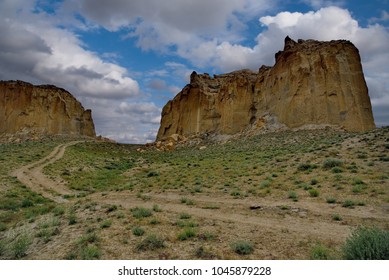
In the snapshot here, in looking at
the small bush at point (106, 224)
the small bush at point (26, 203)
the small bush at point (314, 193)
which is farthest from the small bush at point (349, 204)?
the small bush at point (26, 203)

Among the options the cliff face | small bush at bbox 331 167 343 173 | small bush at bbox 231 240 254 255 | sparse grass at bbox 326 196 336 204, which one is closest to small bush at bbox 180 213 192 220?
small bush at bbox 231 240 254 255

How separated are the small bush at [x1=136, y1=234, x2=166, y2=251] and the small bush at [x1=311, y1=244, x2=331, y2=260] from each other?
3746 mm

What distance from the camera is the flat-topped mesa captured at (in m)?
46.2

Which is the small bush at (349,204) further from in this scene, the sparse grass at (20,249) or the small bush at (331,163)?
the sparse grass at (20,249)

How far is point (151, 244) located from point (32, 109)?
286 feet

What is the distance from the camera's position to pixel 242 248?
809 cm

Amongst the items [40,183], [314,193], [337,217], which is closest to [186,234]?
[337,217]

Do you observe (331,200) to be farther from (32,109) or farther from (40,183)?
(32,109)

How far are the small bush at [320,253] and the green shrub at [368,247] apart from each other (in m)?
0.53

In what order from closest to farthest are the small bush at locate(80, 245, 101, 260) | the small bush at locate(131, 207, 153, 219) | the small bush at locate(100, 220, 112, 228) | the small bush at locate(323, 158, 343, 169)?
the small bush at locate(80, 245, 101, 260)
the small bush at locate(100, 220, 112, 228)
the small bush at locate(131, 207, 153, 219)
the small bush at locate(323, 158, 343, 169)

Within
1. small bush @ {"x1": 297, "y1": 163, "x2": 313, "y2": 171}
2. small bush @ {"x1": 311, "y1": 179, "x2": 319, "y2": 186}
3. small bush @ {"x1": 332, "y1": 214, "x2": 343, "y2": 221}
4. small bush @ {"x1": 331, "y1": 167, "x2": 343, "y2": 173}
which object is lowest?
small bush @ {"x1": 332, "y1": 214, "x2": 343, "y2": 221}

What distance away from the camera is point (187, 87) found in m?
78.9

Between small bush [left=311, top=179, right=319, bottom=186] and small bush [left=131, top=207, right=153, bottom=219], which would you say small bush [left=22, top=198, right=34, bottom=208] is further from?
small bush [left=311, top=179, right=319, bottom=186]
